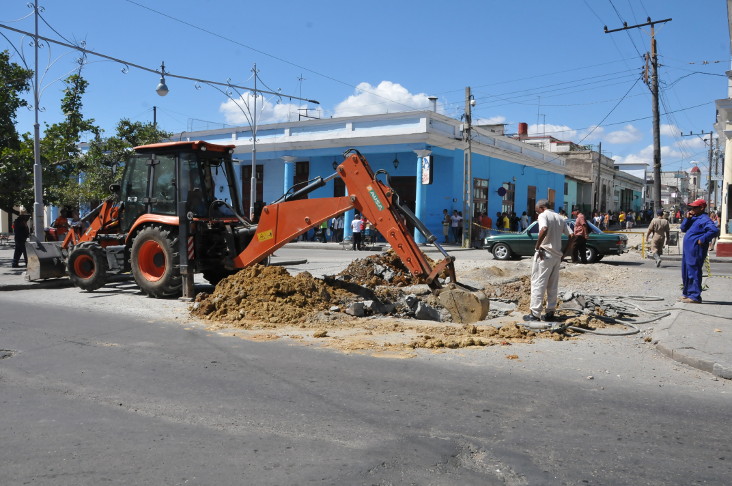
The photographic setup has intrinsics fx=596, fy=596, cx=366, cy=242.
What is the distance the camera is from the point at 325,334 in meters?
8.01

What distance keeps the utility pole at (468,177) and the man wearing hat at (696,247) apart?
17.4 meters

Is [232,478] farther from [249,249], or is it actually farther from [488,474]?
[249,249]

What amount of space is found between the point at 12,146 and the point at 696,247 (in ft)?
61.7

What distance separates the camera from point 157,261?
11.3 metres

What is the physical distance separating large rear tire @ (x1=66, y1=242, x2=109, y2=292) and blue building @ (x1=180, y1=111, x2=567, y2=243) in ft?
59.4

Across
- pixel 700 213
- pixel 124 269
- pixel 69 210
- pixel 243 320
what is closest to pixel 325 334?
pixel 243 320

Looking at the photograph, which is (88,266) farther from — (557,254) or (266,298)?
(557,254)

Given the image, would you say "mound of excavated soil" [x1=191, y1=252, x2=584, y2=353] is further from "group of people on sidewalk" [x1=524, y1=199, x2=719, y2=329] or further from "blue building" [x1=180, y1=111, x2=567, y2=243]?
"blue building" [x1=180, y1=111, x2=567, y2=243]

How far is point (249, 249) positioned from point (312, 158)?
2363 centimetres

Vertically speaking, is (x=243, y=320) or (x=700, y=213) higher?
(x=700, y=213)

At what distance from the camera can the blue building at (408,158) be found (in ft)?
97.3

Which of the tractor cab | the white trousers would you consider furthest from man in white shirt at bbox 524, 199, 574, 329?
the tractor cab

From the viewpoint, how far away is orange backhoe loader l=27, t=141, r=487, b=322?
947 centimetres

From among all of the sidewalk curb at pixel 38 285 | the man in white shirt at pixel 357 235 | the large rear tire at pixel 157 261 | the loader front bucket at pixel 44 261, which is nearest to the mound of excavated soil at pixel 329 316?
the large rear tire at pixel 157 261
